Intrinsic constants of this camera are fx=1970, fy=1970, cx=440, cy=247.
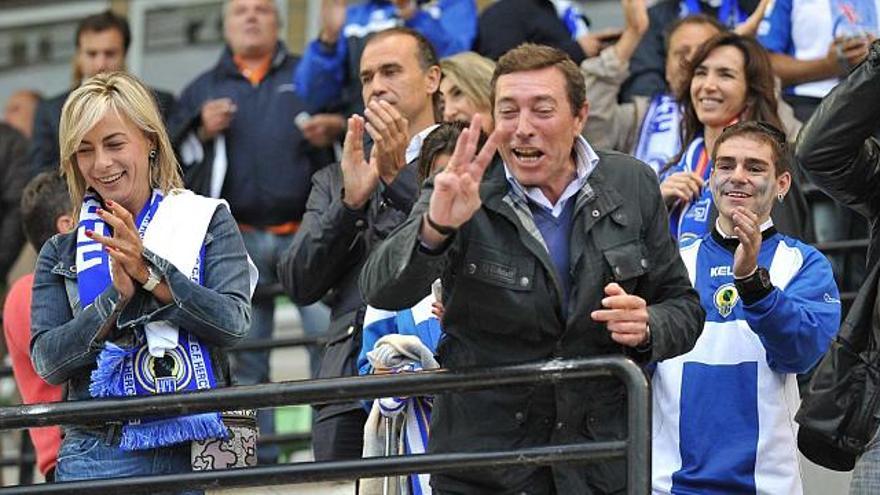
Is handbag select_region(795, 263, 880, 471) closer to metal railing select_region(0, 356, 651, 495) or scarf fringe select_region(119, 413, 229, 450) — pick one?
metal railing select_region(0, 356, 651, 495)

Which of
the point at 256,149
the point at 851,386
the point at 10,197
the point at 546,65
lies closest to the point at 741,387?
the point at 851,386

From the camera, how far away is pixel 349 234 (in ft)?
24.3

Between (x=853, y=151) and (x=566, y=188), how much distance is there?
0.84 metres

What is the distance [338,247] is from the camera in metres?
7.42

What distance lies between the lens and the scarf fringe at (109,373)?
579 cm

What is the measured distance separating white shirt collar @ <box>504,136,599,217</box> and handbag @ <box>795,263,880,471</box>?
86cm

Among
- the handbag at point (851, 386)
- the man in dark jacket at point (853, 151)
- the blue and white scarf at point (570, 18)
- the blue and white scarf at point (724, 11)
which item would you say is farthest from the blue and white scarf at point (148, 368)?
the blue and white scarf at point (724, 11)

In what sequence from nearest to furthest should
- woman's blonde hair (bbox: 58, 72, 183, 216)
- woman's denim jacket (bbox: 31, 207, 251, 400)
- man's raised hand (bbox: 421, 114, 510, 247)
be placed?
man's raised hand (bbox: 421, 114, 510, 247) < woman's denim jacket (bbox: 31, 207, 251, 400) < woman's blonde hair (bbox: 58, 72, 183, 216)

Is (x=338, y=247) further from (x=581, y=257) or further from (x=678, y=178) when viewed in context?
(x=581, y=257)

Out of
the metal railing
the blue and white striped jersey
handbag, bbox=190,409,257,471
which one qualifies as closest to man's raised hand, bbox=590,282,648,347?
the metal railing

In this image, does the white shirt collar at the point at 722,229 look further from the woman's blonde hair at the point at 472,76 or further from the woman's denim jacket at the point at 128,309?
the woman's denim jacket at the point at 128,309

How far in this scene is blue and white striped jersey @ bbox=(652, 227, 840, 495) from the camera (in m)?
6.31

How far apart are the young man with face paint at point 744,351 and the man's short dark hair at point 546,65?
2.21 ft

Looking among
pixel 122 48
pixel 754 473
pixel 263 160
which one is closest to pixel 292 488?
pixel 754 473
